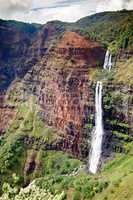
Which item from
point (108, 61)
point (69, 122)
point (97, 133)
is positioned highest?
point (108, 61)

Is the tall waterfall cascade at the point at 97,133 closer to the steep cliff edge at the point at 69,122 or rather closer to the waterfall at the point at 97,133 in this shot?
the waterfall at the point at 97,133

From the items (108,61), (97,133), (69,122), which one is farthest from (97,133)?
(108,61)

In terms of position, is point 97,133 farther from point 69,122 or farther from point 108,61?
point 108,61

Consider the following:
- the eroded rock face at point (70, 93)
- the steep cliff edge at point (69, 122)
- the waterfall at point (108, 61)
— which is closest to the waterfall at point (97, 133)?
the steep cliff edge at point (69, 122)

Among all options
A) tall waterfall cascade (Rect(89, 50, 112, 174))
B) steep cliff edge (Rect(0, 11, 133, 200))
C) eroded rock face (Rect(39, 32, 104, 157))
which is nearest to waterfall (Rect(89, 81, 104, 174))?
tall waterfall cascade (Rect(89, 50, 112, 174))

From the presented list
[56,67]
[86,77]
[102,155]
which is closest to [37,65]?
[56,67]

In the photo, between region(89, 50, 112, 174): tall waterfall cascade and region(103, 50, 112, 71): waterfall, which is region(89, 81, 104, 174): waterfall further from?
region(103, 50, 112, 71): waterfall

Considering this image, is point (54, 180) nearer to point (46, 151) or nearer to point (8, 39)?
point (46, 151)

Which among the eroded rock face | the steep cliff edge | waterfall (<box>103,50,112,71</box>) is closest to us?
the steep cliff edge

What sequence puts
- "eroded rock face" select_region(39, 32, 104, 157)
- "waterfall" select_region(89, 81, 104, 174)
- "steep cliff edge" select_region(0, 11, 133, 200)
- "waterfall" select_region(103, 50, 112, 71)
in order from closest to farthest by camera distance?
"steep cliff edge" select_region(0, 11, 133, 200)
"waterfall" select_region(89, 81, 104, 174)
"eroded rock face" select_region(39, 32, 104, 157)
"waterfall" select_region(103, 50, 112, 71)
